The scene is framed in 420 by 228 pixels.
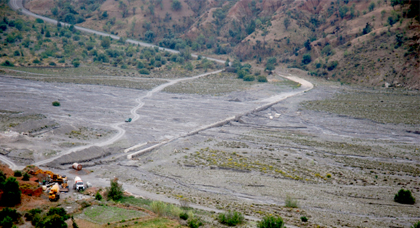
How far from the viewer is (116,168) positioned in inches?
1455

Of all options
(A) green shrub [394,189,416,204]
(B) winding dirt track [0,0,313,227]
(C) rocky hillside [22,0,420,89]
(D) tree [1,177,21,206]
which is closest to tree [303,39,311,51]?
(C) rocky hillside [22,0,420,89]

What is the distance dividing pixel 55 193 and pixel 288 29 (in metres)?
106

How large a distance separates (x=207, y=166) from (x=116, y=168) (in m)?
9.75

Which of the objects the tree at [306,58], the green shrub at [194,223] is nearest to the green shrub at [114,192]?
the green shrub at [194,223]

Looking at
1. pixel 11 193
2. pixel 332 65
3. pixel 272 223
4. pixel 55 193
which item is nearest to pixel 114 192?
pixel 55 193

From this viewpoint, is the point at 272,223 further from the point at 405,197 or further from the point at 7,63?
the point at 7,63

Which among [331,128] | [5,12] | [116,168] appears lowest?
[116,168]

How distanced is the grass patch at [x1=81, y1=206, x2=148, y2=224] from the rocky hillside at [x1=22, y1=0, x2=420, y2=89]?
76.1 metres

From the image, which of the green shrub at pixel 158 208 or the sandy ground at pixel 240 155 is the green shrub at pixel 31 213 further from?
the sandy ground at pixel 240 155

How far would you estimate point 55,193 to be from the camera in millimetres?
27719

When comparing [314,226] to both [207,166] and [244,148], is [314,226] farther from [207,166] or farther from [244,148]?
[244,148]

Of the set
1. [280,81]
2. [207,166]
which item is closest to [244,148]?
[207,166]

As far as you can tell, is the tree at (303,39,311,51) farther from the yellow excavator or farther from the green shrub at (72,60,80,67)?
the yellow excavator

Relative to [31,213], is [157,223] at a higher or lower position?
higher
